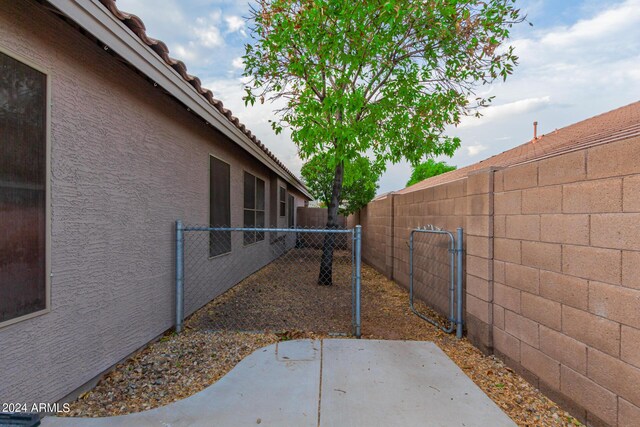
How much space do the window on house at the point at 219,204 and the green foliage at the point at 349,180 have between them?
6.13 ft

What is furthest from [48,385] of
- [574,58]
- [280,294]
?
[574,58]

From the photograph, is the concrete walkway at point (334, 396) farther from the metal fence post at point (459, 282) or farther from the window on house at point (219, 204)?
the window on house at point (219, 204)

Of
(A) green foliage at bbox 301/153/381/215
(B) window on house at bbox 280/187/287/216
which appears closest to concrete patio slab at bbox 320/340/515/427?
(A) green foliage at bbox 301/153/381/215

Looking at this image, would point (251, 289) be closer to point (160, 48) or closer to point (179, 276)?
point (179, 276)

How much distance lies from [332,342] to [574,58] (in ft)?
18.5

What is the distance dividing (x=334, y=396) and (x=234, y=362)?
3.94ft

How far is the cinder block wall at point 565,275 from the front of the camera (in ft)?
7.02

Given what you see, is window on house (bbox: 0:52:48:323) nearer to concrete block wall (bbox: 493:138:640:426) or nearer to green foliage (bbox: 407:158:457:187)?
concrete block wall (bbox: 493:138:640:426)

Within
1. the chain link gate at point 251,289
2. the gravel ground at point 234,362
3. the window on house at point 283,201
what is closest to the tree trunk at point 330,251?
the chain link gate at point 251,289

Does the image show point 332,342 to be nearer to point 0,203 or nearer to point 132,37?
point 0,203

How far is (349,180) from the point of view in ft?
28.0

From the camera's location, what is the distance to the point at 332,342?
3.85m

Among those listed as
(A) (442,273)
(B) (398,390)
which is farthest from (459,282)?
(B) (398,390)

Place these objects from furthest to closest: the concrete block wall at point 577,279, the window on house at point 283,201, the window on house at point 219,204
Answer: the window on house at point 283,201 < the window on house at point 219,204 < the concrete block wall at point 577,279
